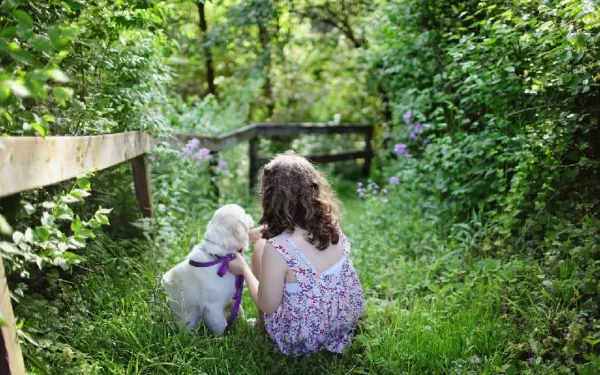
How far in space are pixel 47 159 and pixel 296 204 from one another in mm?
1245

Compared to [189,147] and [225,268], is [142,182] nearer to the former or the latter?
[189,147]

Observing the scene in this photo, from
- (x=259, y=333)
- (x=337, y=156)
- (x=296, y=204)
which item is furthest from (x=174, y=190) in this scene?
(x=337, y=156)

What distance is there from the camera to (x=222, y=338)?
9.11ft

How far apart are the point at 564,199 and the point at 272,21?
19.7 feet

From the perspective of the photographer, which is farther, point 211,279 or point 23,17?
point 211,279

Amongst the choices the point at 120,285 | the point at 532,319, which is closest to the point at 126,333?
the point at 120,285

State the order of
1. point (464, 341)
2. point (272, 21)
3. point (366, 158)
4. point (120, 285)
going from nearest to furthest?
point (464, 341), point (120, 285), point (272, 21), point (366, 158)

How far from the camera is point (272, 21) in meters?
8.45

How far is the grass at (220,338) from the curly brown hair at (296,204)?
596mm

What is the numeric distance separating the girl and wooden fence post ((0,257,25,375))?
3.90 feet

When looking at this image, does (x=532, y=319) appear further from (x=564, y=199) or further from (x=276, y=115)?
(x=276, y=115)

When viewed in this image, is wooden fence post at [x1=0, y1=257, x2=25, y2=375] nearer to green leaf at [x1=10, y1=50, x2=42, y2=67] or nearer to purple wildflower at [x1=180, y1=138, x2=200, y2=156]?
green leaf at [x1=10, y1=50, x2=42, y2=67]

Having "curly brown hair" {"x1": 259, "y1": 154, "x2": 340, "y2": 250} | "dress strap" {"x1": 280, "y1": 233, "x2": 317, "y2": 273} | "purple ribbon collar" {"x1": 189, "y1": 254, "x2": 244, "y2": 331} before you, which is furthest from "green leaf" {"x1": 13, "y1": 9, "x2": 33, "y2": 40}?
"purple ribbon collar" {"x1": 189, "y1": 254, "x2": 244, "y2": 331}

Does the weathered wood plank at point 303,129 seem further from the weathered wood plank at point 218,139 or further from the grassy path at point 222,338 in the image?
the grassy path at point 222,338
